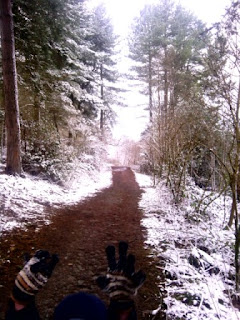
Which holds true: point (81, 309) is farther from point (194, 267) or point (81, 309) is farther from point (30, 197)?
point (30, 197)

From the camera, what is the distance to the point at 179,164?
24.5ft

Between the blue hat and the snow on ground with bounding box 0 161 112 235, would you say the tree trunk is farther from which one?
the blue hat

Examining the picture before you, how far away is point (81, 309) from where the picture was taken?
1.33m

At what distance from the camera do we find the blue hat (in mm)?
1316

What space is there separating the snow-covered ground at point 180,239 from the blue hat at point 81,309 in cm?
176

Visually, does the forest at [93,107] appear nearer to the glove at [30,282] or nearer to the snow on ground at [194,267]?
the snow on ground at [194,267]

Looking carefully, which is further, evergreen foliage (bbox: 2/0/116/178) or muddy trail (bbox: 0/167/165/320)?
evergreen foliage (bbox: 2/0/116/178)

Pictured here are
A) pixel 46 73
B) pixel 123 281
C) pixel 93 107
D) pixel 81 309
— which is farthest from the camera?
pixel 93 107

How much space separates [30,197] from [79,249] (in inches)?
132

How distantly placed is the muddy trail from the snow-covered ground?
269mm

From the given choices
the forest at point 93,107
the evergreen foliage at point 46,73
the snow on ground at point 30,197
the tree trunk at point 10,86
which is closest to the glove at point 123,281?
the forest at point 93,107

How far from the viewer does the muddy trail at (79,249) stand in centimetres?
294

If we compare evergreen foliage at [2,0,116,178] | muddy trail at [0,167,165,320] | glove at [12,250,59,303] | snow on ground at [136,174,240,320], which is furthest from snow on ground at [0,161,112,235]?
glove at [12,250,59,303]

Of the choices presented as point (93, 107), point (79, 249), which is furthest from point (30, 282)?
point (93, 107)
